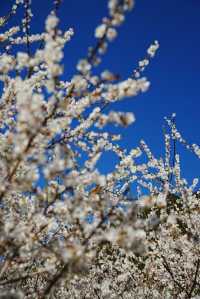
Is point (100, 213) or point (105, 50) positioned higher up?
point (105, 50)

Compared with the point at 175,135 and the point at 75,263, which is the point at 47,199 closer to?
the point at 75,263

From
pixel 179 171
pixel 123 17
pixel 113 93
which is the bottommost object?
pixel 113 93

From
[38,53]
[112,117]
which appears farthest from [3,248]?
[38,53]

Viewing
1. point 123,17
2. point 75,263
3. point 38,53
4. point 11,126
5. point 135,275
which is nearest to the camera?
point 75,263

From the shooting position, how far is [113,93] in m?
3.44

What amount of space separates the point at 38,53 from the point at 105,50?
2.56ft

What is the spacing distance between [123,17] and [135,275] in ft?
39.8

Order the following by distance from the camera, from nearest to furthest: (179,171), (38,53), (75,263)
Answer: (75,263)
(38,53)
(179,171)

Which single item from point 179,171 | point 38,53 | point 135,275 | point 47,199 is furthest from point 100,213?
point 135,275

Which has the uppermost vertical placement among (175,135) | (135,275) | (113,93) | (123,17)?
(175,135)

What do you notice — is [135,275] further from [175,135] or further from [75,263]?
[75,263]

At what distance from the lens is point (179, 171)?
33.2 ft

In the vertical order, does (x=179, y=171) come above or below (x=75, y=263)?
above

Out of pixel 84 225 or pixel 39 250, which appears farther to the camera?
pixel 84 225
